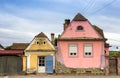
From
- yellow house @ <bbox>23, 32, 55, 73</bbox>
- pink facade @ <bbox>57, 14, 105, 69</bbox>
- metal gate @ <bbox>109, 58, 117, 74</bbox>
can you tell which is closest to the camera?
metal gate @ <bbox>109, 58, 117, 74</bbox>

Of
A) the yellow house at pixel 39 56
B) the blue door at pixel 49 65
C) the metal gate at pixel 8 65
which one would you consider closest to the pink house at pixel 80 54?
the blue door at pixel 49 65

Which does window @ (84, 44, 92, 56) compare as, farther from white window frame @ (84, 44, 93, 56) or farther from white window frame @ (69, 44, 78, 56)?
white window frame @ (69, 44, 78, 56)

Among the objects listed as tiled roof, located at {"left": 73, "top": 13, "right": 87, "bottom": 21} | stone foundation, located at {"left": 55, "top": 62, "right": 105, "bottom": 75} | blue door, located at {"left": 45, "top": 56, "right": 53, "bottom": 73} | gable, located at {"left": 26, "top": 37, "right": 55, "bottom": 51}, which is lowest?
stone foundation, located at {"left": 55, "top": 62, "right": 105, "bottom": 75}

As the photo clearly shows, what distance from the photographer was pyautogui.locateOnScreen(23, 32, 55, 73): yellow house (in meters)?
40.7

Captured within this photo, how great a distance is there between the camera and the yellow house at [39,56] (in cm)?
4072

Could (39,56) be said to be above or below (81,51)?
below

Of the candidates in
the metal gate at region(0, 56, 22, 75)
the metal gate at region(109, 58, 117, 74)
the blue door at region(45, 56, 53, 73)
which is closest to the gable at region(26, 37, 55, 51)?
the blue door at region(45, 56, 53, 73)

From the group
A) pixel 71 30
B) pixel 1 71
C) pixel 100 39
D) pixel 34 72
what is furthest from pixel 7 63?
pixel 100 39

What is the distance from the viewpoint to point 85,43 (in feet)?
136

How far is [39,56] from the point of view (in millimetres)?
41188

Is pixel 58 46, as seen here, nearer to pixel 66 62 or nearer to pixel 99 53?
pixel 66 62

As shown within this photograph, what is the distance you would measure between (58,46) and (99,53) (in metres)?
5.44

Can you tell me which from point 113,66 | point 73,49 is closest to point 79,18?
point 73,49

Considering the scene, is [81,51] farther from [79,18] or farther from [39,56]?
[39,56]
